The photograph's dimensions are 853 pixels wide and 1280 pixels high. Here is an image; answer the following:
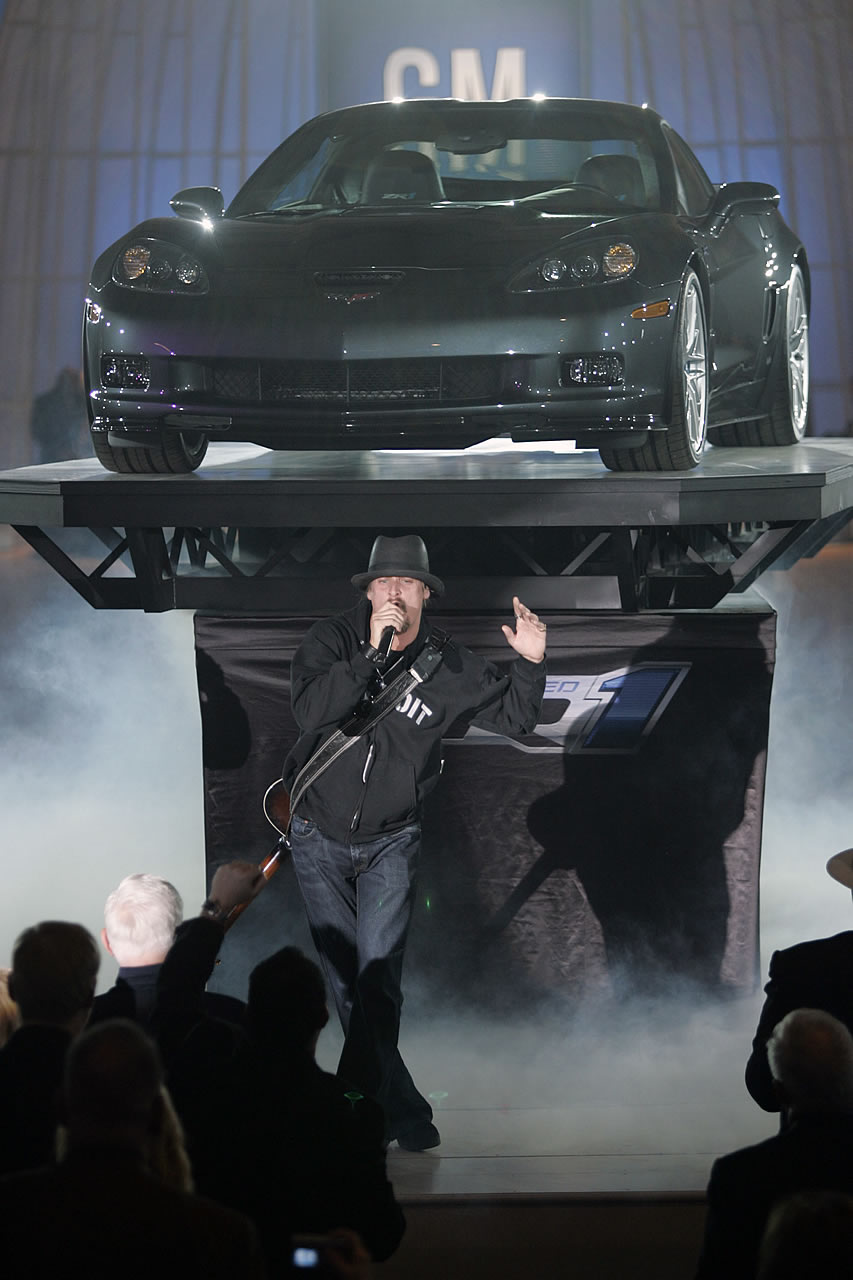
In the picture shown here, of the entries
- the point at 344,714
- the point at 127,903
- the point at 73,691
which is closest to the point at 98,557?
the point at 73,691

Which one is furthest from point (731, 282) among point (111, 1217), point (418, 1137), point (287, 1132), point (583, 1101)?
point (111, 1217)

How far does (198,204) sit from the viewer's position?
477 centimetres

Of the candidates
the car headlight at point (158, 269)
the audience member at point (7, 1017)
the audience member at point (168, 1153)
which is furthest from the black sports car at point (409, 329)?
the audience member at point (168, 1153)

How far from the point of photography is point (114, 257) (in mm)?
4500

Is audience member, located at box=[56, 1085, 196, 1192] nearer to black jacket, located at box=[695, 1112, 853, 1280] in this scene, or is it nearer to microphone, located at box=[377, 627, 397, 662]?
black jacket, located at box=[695, 1112, 853, 1280]

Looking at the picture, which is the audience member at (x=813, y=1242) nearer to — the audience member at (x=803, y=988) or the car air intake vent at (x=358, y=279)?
the audience member at (x=803, y=988)

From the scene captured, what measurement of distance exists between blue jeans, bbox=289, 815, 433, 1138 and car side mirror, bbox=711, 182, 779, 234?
226 cm

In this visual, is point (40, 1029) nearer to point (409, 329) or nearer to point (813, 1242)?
point (813, 1242)

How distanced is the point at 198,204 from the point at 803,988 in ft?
10.0

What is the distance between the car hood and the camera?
4348mm

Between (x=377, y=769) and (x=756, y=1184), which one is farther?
(x=377, y=769)

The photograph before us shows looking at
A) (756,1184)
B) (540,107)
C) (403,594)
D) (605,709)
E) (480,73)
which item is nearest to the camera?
(756,1184)

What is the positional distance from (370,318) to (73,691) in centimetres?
388

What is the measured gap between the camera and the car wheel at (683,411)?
14.2ft
